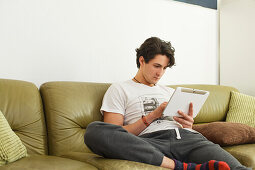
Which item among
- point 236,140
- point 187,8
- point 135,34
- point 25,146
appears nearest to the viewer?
point 25,146

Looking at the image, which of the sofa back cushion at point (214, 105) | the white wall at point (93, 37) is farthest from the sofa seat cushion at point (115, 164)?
the sofa back cushion at point (214, 105)

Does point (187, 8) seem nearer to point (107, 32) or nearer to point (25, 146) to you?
point (107, 32)

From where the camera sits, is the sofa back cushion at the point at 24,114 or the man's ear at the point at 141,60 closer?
the sofa back cushion at the point at 24,114

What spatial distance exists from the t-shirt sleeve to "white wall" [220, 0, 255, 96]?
5.45ft

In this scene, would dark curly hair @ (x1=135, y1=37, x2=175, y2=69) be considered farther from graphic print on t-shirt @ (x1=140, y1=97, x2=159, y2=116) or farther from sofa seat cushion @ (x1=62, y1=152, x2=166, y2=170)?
sofa seat cushion @ (x1=62, y1=152, x2=166, y2=170)

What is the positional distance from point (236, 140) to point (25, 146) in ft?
3.91

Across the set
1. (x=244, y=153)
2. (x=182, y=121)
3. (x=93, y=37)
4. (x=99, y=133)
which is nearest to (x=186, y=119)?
(x=182, y=121)

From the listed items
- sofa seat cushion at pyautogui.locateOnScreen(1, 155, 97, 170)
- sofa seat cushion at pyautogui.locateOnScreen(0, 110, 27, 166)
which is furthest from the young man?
sofa seat cushion at pyautogui.locateOnScreen(0, 110, 27, 166)

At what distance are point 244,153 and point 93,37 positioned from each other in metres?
1.34

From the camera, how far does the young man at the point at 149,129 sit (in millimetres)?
1280

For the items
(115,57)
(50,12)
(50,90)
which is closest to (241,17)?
(115,57)

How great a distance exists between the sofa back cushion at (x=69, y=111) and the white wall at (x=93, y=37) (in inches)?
11.8

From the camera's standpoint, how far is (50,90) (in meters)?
1.79

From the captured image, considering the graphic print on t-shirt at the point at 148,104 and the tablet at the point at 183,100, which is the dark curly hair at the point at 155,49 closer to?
the graphic print on t-shirt at the point at 148,104
